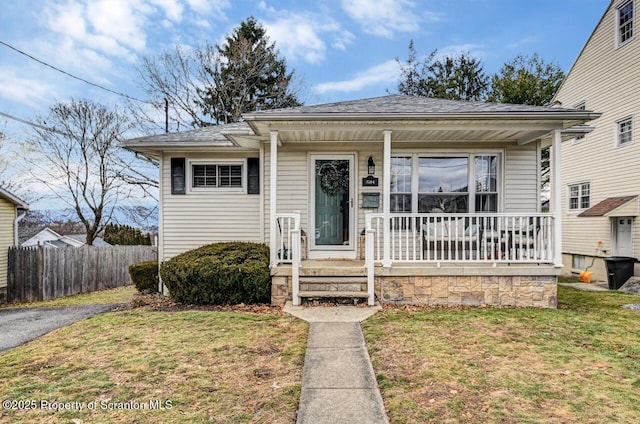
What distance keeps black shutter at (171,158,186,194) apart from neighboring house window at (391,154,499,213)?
14.4 ft

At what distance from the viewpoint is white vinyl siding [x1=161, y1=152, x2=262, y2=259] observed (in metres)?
7.98

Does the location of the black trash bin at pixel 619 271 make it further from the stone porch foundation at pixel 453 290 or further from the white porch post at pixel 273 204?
the white porch post at pixel 273 204

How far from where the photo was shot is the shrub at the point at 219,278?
6.24 m

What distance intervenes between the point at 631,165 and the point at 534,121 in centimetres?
727

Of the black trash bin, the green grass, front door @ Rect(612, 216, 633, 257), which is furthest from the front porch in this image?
front door @ Rect(612, 216, 633, 257)

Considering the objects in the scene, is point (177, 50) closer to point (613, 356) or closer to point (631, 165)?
point (631, 165)

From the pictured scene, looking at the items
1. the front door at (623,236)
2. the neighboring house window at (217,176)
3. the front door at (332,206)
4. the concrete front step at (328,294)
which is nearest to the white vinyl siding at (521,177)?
the front door at (332,206)

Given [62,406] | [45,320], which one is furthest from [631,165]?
[45,320]

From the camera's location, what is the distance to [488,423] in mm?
2605

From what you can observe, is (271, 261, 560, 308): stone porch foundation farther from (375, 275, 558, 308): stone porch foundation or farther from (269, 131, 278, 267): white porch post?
(269, 131, 278, 267): white porch post

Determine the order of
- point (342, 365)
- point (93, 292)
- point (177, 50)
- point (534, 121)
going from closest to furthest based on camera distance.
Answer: point (342, 365) → point (534, 121) → point (93, 292) → point (177, 50)

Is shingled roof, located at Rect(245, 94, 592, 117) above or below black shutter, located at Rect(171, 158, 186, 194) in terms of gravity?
above

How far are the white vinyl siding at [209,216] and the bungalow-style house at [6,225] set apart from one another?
6.10 m

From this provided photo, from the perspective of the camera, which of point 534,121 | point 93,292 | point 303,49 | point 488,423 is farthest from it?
point 303,49
